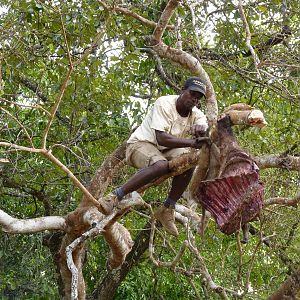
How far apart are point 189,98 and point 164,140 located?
1.12 feet

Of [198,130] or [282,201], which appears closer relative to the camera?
[198,130]

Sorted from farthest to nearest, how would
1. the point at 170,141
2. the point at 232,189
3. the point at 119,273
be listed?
the point at 119,273 → the point at 170,141 → the point at 232,189

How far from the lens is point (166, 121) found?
13.6 feet

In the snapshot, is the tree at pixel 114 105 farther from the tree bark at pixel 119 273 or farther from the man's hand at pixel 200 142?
the man's hand at pixel 200 142

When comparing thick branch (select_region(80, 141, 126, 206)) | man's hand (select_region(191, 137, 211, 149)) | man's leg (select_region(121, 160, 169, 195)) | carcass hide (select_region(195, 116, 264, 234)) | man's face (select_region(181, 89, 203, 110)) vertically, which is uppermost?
man's face (select_region(181, 89, 203, 110))

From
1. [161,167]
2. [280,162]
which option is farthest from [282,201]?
[161,167]

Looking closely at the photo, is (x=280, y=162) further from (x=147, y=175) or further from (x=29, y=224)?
(x=29, y=224)

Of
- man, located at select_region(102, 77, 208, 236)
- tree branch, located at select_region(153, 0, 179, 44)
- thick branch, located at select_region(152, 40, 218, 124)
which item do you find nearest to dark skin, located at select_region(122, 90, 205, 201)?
man, located at select_region(102, 77, 208, 236)

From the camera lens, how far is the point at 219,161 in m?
3.45

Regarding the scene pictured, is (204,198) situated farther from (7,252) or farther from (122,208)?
(7,252)

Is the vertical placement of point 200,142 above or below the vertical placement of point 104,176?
above

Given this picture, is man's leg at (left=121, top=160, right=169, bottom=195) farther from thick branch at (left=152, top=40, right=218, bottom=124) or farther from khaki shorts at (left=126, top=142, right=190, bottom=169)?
thick branch at (left=152, top=40, right=218, bottom=124)

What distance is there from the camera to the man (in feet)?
13.3

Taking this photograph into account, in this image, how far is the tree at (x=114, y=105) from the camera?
16.7 feet
